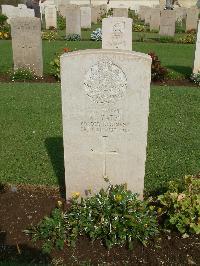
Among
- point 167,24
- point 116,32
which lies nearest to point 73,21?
point 167,24

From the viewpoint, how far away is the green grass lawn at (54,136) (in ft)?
17.9

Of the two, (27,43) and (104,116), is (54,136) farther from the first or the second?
(27,43)

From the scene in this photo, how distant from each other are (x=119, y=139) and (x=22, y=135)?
323 cm

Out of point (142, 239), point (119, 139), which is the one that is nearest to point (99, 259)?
point (142, 239)

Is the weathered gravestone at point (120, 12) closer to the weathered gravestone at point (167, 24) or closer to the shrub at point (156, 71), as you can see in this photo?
the weathered gravestone at point (167, 24)

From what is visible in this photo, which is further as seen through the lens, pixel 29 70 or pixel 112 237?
pixel 29 70

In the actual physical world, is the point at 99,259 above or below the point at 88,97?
below

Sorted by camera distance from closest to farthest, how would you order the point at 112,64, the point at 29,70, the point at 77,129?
1. the point at 112,64
2. the point at 77,129
3. the point at 29,70

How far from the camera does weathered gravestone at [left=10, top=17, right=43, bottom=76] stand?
10977 mm

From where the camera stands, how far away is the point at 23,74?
11305mm

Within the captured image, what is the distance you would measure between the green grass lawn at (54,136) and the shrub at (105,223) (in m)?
0.99

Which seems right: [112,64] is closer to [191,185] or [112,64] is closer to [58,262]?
[191,185]

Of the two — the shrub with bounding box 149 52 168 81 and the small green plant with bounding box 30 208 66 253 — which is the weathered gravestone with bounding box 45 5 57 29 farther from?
the small green plant with bounding box 30 208 66 253

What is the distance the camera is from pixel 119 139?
4078mm
